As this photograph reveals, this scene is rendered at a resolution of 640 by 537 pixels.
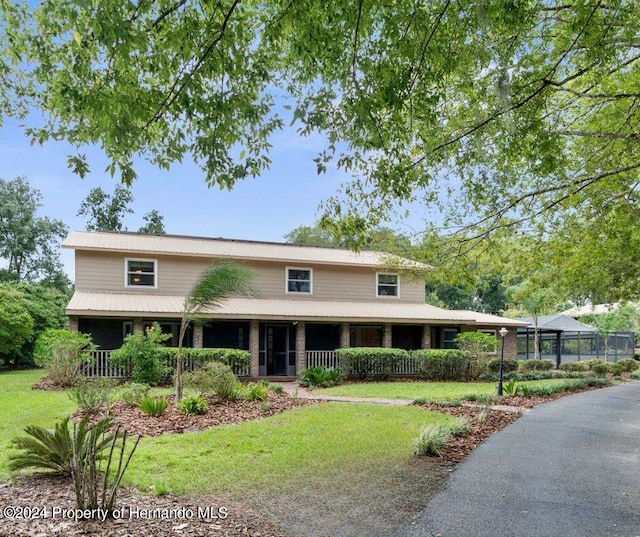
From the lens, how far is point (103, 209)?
38031 mm

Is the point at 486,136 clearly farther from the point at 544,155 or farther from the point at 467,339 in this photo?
the point at 467,339

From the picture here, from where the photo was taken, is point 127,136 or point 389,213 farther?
point 389,213

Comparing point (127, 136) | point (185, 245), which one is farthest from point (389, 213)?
point (185, 245)

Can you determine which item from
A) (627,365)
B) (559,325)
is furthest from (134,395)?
(559,325)

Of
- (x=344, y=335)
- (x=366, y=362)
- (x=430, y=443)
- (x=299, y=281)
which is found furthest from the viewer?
(x=299, y=281)

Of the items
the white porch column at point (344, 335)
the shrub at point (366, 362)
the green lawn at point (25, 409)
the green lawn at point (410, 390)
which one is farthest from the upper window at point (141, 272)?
the green lawn at point (410, 390)

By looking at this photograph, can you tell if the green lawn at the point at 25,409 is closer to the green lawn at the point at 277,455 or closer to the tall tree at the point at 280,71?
the green lawn at the point at 277,455

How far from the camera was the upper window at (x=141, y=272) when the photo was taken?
65.5ft

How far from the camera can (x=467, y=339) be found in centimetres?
2031

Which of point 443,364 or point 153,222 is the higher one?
point 153,222

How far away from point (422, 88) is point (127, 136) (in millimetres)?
3454

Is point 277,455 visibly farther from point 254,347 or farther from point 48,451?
point 254,347

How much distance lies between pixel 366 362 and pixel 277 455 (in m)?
12.5

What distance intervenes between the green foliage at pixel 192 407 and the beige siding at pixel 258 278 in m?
11.0
